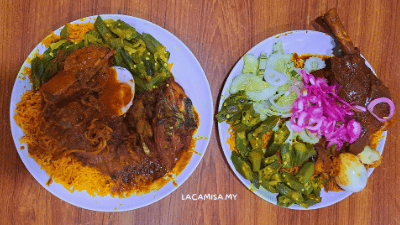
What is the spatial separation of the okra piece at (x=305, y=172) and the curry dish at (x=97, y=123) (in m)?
1.22

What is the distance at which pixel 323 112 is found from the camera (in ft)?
8.34

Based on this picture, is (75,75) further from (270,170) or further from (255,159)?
(270,170)

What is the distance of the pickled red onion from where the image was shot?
2484 mm

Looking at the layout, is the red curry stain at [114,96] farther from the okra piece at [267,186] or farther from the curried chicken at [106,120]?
the okra piece at [267,186]

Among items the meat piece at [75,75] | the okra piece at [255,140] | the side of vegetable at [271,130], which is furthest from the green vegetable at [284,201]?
the meat piece at [75,75]

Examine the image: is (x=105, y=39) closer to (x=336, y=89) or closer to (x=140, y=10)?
(x=140, y=10)

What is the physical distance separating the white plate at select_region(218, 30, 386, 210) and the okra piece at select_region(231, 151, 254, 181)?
0.04m

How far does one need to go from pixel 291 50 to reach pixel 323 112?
75cm

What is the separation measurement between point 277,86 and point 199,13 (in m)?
1.20

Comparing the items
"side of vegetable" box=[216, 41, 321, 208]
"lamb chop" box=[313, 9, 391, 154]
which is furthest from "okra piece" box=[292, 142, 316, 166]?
"lamb chop" box=[313, 9, 391, 154]

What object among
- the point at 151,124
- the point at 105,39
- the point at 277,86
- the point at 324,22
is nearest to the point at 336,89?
the point at 277,86

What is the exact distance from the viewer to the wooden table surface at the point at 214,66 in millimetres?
2625

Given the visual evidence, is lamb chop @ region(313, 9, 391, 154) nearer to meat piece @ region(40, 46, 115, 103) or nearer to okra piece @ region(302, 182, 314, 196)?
okra piece @ region(302, 182, 314, 196)

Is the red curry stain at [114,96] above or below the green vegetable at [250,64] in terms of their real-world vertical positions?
below
